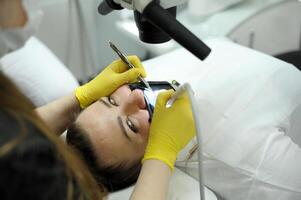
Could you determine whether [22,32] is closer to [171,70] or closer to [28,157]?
[28,157]

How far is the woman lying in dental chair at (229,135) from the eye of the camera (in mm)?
1105

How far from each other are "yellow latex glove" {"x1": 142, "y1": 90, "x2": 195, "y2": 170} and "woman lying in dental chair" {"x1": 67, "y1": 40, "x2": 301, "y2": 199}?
0.31 feet

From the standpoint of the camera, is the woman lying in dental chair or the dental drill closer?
the dental drill

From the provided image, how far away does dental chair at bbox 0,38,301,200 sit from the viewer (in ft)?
3.93

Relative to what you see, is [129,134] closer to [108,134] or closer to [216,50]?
[108,134]

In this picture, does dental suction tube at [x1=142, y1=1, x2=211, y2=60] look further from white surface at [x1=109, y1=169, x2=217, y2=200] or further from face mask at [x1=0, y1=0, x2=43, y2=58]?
white surface at [x1=109, y1=169, x2=217, y2=200]

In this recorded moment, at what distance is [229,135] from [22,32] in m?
0.67

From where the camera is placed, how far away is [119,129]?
1.14m

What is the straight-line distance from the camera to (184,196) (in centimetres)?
116

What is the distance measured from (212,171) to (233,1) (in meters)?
1.12

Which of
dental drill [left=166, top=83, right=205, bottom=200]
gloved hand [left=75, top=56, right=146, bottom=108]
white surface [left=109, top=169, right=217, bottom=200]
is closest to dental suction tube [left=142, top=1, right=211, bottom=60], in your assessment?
dental drill [left=166, top=83, right=205, bottom=200]

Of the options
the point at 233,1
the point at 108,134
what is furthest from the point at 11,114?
the point at 233,1

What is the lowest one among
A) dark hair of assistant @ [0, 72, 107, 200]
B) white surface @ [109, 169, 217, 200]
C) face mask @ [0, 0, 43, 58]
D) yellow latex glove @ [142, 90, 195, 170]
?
white surface @ [109, 169, 217, 200]

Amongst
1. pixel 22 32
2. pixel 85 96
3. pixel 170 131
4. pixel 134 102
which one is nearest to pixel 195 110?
pixel 170 131
